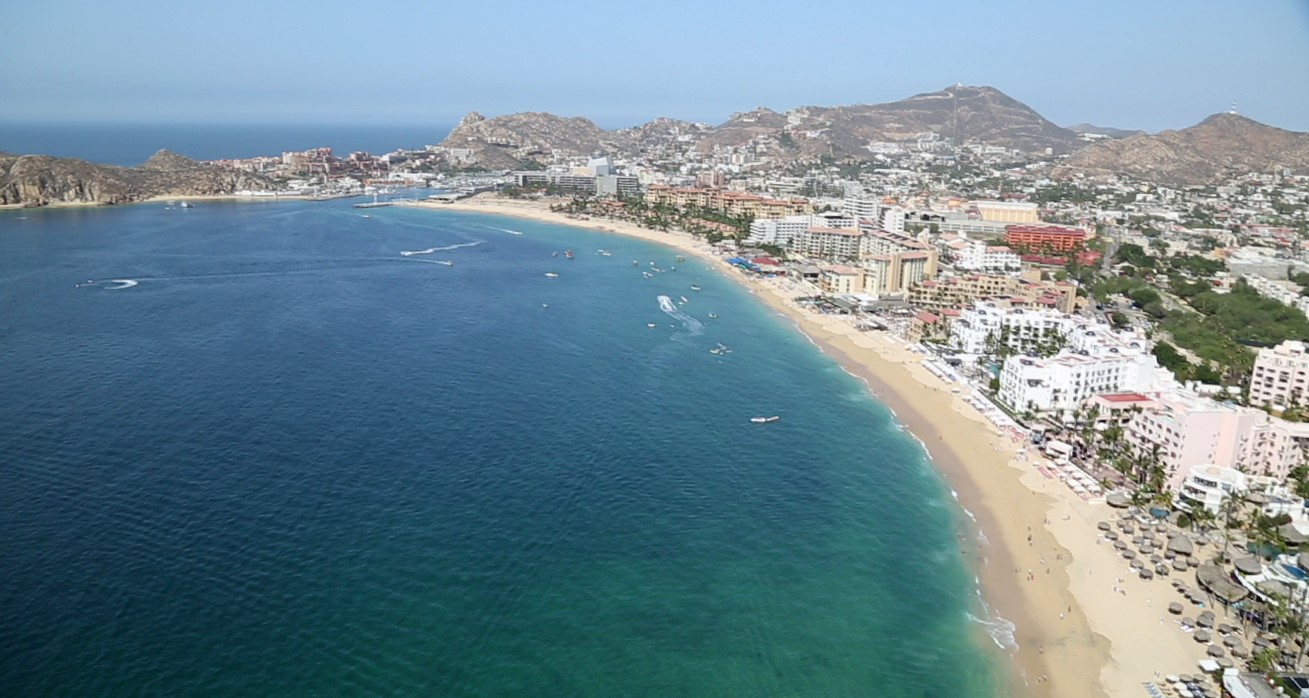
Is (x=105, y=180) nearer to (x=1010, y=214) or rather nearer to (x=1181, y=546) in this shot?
(x=1010, y=214)

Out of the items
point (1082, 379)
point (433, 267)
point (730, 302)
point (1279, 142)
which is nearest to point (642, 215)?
point (433, 267)

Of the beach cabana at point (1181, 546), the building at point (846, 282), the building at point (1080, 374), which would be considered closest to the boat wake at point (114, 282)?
the building at point (846, 282)

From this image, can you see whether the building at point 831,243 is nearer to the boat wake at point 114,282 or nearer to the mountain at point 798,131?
the boat wake at point 114,282

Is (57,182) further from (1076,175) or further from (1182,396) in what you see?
(1076,175)

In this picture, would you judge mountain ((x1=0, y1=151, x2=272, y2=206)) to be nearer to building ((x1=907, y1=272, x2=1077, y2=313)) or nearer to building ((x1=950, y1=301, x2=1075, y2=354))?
building ((x1=907, y1=272, x2=1077, y2=313))

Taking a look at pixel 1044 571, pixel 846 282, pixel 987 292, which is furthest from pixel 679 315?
pixel 1044 571
